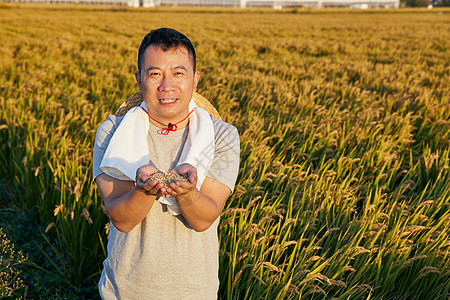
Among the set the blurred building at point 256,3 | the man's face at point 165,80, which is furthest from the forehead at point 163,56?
the blurred building at point 256,3

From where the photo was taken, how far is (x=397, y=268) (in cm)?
196

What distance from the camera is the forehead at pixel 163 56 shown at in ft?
4.40

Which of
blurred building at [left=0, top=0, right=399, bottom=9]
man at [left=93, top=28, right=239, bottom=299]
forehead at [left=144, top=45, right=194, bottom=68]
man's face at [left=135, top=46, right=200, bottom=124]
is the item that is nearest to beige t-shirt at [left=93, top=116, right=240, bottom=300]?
man at [left=93, top=28, right=239, bottom=299]

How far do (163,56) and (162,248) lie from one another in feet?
2.45

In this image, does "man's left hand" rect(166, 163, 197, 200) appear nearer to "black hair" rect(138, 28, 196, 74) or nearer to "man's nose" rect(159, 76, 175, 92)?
"man's nose" rect(159, 76, 175, 92)

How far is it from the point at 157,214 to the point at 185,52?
2.12ft

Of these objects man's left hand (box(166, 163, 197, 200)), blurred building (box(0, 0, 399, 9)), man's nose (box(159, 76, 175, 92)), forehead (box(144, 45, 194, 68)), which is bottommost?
man's left hand (box(166, 163, 197, 200))

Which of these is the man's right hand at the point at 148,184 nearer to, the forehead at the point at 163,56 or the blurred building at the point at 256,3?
the forehead at the point at 163,56

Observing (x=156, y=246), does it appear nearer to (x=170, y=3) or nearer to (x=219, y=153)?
(x=219, y=153)

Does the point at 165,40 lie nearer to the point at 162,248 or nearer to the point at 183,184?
the point at 183,184

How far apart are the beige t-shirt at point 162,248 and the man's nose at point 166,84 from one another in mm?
186

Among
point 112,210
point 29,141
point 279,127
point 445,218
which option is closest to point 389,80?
point 279,127

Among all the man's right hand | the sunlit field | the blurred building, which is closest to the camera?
the man's right hand

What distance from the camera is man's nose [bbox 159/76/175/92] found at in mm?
1342
